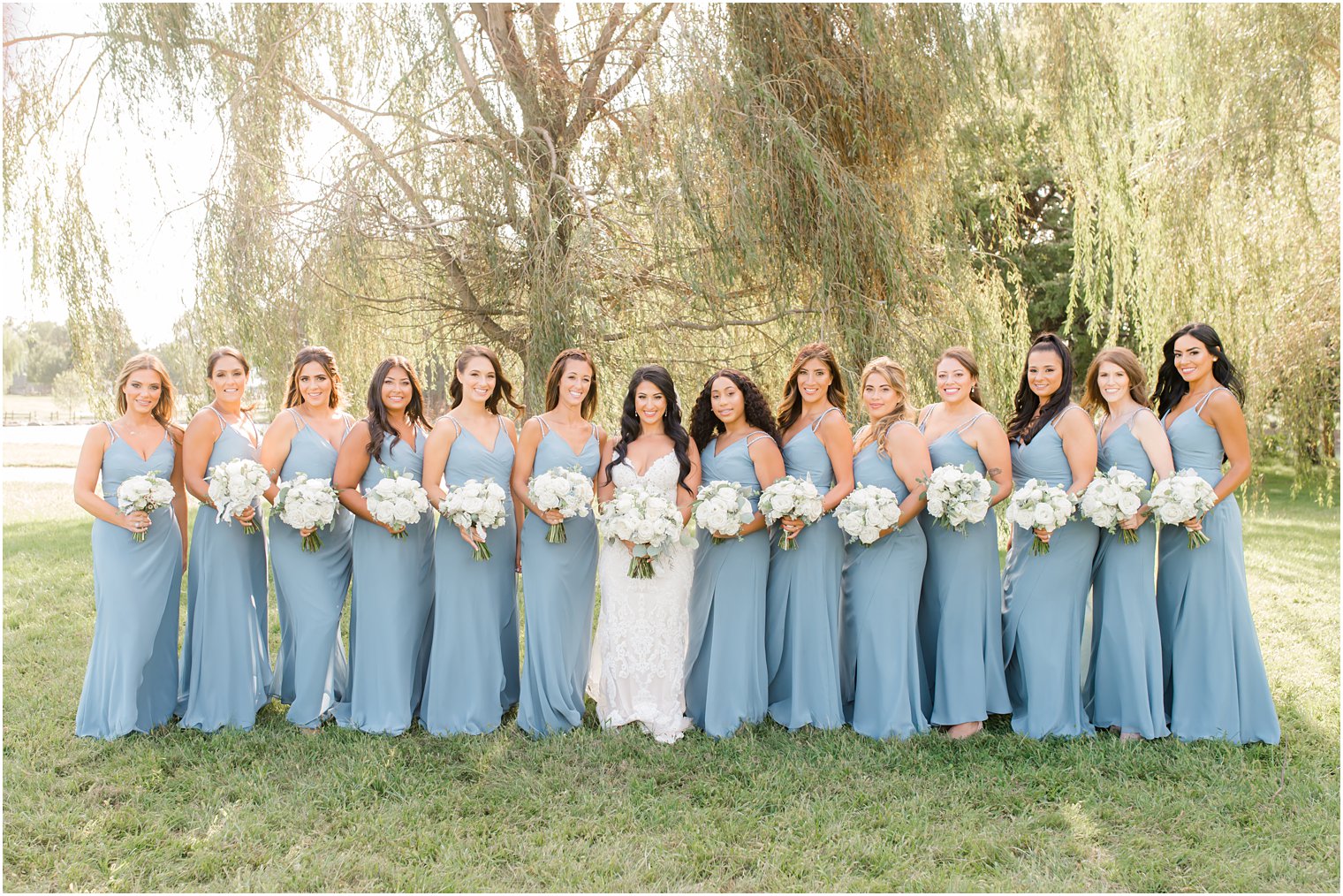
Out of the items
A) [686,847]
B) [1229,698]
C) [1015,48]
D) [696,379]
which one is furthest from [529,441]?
[1015,48]

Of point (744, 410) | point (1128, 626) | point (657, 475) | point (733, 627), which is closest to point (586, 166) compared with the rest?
point (744, 410)

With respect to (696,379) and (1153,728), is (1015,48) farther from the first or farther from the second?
(1153,728)

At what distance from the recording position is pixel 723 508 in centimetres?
491

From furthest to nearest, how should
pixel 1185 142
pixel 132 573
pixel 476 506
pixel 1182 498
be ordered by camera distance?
pixel 1185 142 < pixel 132 573 < pixel 476 506 < pixel 1182 498

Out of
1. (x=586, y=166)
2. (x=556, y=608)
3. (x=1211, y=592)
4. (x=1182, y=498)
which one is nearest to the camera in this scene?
(x=1182, y=498)

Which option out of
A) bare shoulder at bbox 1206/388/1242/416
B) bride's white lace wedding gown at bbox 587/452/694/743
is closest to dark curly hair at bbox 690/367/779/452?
bride's white lace wedding gown at bbox 587/452/694/743

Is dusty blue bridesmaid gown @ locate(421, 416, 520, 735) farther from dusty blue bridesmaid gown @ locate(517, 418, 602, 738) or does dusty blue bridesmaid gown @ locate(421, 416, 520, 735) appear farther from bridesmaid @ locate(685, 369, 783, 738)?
bridesmaid @ locate(685, 369, 783, 738)

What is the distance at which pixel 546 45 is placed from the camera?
713 centimetres

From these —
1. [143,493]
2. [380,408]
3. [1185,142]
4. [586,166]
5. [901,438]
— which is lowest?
[143,493]

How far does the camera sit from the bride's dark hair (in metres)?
5.25

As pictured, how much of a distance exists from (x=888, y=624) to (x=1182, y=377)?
2.26m

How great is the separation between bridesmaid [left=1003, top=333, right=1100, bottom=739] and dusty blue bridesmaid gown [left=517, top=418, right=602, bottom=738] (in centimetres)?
248

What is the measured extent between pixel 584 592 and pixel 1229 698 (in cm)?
364

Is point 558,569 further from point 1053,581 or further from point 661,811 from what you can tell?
point 1053,581
